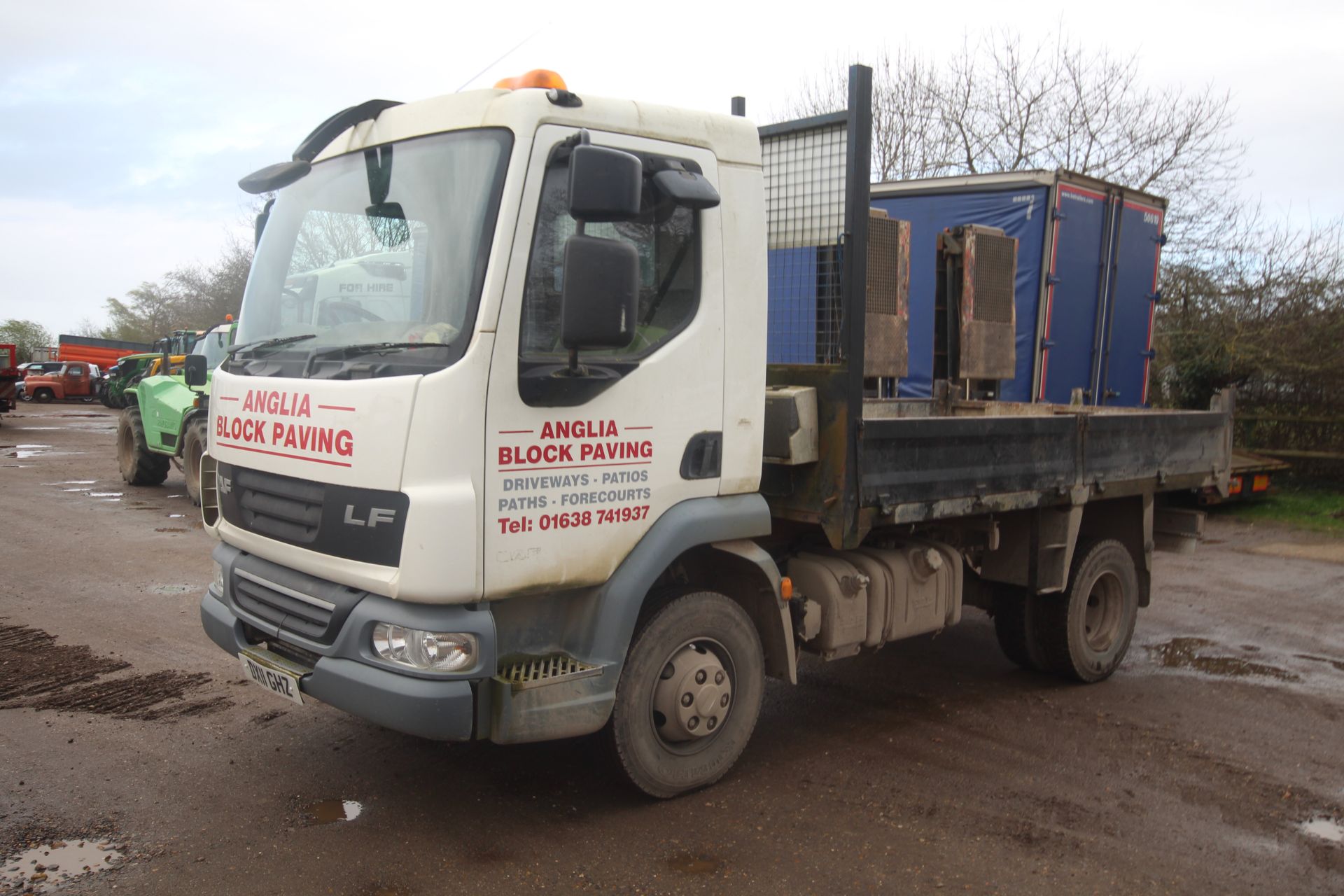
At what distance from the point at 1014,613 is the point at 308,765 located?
405cm

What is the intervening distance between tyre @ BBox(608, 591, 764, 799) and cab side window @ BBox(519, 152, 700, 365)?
107 cm

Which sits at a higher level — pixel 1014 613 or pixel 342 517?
pixel 342 517

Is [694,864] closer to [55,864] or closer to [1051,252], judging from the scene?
[55,864]

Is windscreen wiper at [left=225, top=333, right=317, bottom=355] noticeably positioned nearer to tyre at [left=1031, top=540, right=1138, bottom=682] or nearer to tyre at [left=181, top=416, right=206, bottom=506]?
A: tyre at [left=1031, top=540, right=1138, bottom=682]

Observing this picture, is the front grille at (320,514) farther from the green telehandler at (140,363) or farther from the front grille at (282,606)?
the green telehandler at (140,363)

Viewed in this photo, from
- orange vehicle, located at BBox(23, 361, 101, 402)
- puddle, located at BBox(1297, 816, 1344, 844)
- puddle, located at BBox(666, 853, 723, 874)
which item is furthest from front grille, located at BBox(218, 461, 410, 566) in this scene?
orange vehicle, located at BBox(23, 361, 101, 402)

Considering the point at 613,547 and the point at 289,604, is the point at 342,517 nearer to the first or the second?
the point at 289,604

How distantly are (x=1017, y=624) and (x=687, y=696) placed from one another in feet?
9.53

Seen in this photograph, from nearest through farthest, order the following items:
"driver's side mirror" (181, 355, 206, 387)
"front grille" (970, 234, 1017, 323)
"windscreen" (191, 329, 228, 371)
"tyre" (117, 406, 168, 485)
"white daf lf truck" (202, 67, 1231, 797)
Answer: "white daf lf truck" (202, 67, 1231, 797) < "driver's side mirror" (181, 355, 206, 387) < "front grille" (970, 234, 1017, 323) < "windscreen" (191, 329, 228, 371) < "tyre" (117, 406, 168, 485)

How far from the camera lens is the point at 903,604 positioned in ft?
16.2

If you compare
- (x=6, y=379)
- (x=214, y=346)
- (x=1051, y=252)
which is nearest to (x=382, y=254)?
(x=1051, y=252)

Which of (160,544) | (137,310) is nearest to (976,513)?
(160,544)

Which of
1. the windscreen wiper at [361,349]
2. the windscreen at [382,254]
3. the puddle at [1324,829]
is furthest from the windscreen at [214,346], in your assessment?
the puddle at [1324,829]

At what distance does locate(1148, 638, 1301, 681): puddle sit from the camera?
6418mm
